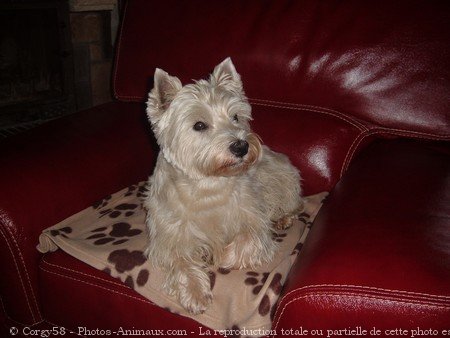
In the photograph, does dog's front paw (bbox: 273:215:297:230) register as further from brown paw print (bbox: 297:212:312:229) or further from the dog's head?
the dog's head

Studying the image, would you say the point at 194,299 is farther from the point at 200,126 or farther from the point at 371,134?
the point at 371,134

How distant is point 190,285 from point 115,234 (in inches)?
18.8

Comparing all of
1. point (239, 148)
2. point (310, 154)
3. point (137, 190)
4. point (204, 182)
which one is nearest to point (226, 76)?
point (239, 148)

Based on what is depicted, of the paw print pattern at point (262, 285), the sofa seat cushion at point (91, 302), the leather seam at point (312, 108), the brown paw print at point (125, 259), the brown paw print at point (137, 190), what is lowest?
the sofa seat cushion at point (91, 302)

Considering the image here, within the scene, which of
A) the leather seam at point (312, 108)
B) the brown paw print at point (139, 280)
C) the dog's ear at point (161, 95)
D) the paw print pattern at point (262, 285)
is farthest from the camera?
the leather seam at point (312, 108)

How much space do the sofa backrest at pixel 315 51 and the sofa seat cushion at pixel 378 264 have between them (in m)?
0.62

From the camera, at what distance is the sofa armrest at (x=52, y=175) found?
62.4 inches

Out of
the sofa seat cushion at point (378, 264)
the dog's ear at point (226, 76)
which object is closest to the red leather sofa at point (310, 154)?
the sofa seat cushion at point (378, 264)

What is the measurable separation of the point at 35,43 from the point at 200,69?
1.94 metres

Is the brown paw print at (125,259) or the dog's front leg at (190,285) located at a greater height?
the brown paw print at (125,259)

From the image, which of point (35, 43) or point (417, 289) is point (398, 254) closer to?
point (417, 289)

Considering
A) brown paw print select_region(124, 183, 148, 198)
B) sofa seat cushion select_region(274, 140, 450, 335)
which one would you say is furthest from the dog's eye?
sofa seat cushion select_region(274, 140, 450, 335)

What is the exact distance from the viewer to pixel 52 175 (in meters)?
1.73

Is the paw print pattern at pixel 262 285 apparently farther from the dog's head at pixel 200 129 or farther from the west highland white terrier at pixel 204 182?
the dog's head at pixel 200 129
